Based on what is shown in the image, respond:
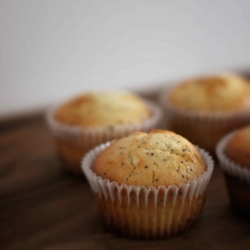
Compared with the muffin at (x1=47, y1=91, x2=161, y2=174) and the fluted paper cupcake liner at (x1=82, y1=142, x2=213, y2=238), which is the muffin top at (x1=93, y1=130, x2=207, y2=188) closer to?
the fluted paper cupcake liner at (x1=82, y1=142, x2=213, y2=238)

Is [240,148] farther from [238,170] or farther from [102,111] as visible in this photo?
[102,111]

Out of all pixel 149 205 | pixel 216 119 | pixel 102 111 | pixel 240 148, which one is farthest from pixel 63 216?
pixel 216 119

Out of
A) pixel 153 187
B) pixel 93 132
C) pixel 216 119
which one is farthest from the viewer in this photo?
pixel 216 119

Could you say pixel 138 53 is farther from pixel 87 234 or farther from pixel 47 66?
pixel 87 234

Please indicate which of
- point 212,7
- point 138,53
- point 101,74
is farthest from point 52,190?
point 212,7

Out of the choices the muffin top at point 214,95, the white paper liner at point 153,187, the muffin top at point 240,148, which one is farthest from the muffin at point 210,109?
the white paper liner at point 153,187
